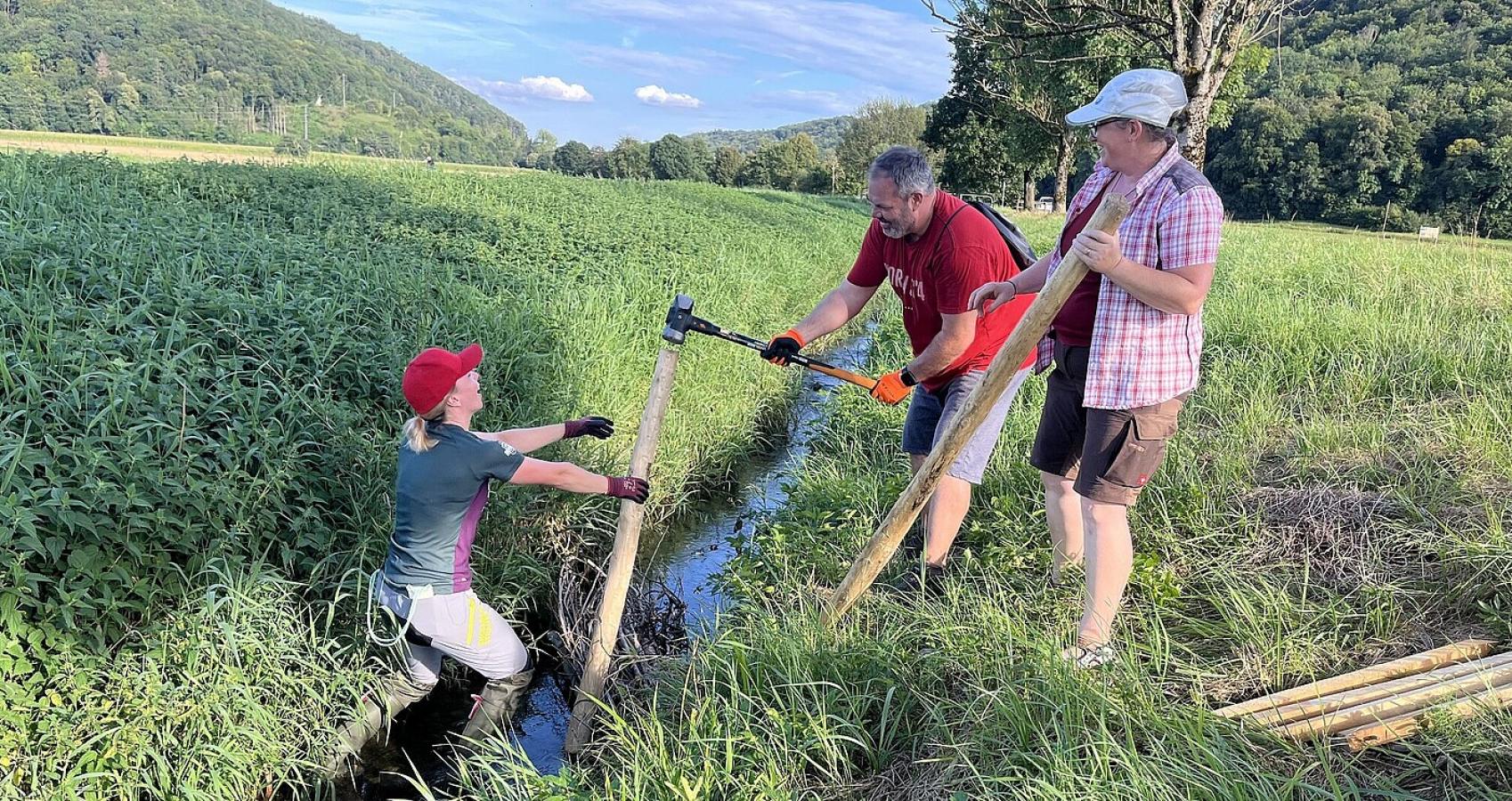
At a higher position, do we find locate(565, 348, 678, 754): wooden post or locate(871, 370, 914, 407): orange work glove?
locate(871, 370, 914, 407): orange work glove

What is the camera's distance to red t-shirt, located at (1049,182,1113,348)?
2.83 metres

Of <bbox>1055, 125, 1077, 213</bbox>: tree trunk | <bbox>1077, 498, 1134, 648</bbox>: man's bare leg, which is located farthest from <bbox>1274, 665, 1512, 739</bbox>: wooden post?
<bbox>1055, 125, 1077, 213</bbox>: tree trunk

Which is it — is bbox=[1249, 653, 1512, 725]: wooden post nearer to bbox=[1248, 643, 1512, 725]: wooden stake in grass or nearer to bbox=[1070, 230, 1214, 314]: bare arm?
bbox=[1248, 643, 1512, 725]: wooden stake in grass

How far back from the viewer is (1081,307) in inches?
112

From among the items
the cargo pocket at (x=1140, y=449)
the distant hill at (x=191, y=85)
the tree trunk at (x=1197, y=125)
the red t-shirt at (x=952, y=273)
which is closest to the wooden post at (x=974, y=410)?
the cargo pocket at (x=1140, y=449)

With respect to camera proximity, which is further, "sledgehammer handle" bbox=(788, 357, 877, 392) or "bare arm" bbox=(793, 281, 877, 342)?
"bare arm" bbox=(793, 281, 877, 342)

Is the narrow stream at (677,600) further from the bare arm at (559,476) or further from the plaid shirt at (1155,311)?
the plaid shirt at (1155,311)

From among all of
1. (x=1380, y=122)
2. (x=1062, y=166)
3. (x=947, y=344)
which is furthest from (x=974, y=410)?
(x=1380, y=122)

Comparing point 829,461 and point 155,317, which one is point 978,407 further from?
point 155,317

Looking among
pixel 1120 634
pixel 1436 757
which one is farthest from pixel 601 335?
pixel 1436 757

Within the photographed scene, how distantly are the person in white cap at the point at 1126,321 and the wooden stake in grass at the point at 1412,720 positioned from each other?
25.4 inches

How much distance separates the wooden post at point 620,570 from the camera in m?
3.21

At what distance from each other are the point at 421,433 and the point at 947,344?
1.97 m

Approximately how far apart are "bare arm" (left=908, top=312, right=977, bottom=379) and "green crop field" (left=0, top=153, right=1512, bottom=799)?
0.84 metres
